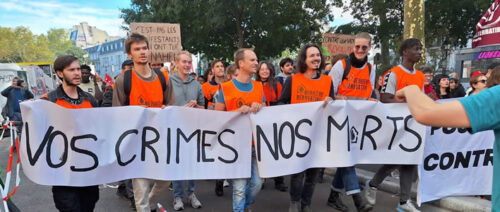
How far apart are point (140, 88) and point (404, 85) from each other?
2827mm

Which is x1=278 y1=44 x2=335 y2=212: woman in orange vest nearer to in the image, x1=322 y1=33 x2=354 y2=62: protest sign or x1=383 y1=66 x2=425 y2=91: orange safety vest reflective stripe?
x1=383 y1=66 x2=425 y2=91: orange safety vest reflective stripe

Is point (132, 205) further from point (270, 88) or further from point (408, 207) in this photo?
point (408, 207)

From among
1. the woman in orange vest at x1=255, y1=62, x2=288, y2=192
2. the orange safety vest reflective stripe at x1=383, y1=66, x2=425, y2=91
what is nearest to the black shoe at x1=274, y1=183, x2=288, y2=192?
the woman in orange vest at x1=255, y1=62, x2=288, y2=192

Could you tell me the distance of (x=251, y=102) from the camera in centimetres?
351

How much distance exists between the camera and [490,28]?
7.21 m

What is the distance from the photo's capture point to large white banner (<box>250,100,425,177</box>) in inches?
137

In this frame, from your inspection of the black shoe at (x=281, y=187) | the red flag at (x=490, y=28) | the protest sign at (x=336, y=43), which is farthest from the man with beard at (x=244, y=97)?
the red flag at (x=490, y=28)

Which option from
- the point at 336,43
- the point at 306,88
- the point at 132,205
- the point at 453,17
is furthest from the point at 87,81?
the point at 453,17

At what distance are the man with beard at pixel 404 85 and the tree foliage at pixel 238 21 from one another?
33.5 feet

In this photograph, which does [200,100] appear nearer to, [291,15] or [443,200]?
[443,200]

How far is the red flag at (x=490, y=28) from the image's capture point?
23.0 ft

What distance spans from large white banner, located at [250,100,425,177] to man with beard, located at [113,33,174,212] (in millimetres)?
1023

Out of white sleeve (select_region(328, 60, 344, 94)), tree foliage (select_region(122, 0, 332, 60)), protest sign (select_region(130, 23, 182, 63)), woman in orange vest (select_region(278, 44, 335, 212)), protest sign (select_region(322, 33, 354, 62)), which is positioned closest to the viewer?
woman in orange vest (select_region(278, 44, 335, 212))

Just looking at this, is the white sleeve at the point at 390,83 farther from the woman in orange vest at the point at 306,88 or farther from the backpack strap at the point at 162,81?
the backpack strap at the point at 162,81
